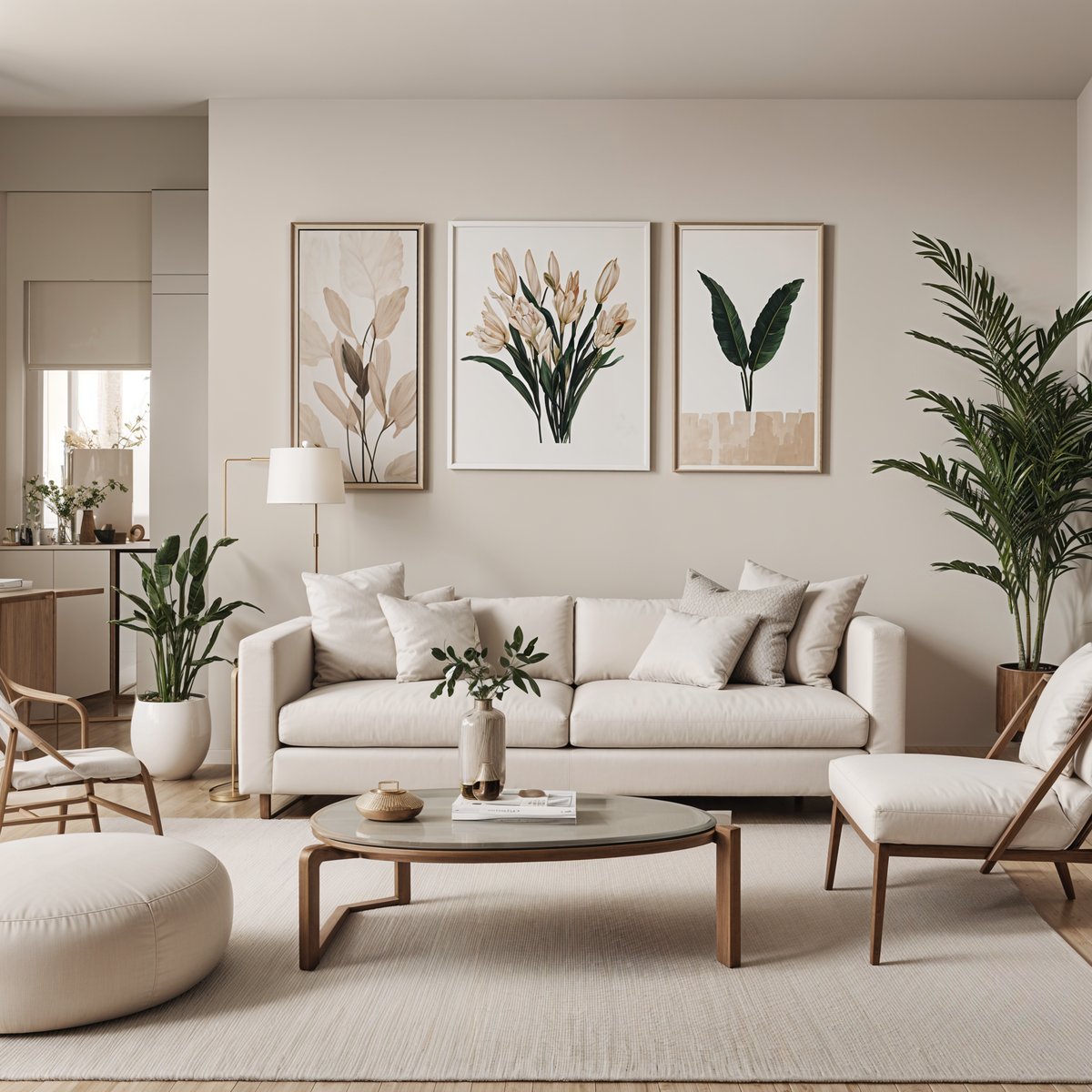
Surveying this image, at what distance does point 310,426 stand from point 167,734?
1.55 metres

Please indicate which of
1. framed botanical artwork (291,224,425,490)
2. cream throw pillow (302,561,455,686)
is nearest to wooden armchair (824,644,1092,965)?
cream throw pillow (302,561,455,686)

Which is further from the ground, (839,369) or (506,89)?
(506,89)

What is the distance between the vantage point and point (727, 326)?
5047mm

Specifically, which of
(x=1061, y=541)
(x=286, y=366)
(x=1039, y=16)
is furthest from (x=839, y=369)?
(x=286, y=366)

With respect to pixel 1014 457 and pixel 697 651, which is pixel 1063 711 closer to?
pixel 697 651

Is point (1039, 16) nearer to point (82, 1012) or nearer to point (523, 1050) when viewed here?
point (523, 1050)

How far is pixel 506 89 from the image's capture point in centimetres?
494

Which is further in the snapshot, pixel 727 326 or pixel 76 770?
pixel 727 326

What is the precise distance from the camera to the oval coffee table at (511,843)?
2.59 meters

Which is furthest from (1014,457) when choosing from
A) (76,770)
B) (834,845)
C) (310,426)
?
(76,770)

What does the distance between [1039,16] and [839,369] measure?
160 centimetres

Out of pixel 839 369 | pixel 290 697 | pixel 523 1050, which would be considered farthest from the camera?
pixel 839 369

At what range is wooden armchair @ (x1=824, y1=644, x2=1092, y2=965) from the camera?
2818 mm

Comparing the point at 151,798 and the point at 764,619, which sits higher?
the point at 764,619
